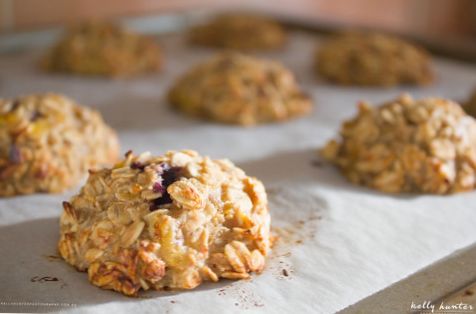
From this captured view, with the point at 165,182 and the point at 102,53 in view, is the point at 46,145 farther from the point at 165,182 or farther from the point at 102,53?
the point at 102,53

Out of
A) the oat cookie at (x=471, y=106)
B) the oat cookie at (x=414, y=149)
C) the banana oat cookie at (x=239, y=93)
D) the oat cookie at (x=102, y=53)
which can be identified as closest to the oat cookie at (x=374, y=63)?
the banana oat cookie at (x=239, y=93)

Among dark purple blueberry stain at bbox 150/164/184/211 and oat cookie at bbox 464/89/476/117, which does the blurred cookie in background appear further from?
dark purple blueberry stain at bbox 150/164/184/211

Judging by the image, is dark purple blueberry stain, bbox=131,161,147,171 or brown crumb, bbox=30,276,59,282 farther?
dark purple blueberry stain, bbox=131,161,147,171

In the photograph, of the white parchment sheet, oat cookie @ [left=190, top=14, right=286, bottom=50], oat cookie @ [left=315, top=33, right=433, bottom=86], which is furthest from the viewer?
oat cookie @ [left=190, top=14, right=286, bottom=50]

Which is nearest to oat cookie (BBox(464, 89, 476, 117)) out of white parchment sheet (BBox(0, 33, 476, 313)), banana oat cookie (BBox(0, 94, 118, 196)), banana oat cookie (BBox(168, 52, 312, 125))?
white parchment sheet (BBox(0, 33, 476, 313))

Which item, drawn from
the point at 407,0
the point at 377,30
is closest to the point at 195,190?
the point at 377,30

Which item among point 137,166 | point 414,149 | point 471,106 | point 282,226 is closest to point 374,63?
point 471,106

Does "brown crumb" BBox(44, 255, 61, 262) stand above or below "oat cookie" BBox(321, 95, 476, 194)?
below
